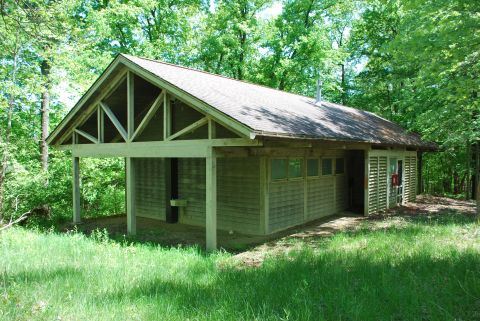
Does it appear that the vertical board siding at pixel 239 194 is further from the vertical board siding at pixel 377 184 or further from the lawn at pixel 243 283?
the vertical board siding at pixel 377 184

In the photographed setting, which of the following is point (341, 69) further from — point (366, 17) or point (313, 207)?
point (313, 207)

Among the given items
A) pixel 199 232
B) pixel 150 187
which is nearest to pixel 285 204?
pixel 199 232

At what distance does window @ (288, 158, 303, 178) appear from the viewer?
10984mm

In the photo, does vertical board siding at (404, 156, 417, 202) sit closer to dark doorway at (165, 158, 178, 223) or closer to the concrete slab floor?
the concrete slab floor

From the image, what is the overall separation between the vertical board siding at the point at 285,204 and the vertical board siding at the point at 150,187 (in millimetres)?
4252

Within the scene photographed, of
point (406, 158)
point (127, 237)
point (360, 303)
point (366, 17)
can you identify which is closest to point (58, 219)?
point (127, 237)

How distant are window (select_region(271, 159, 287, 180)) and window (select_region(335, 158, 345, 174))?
149 inches

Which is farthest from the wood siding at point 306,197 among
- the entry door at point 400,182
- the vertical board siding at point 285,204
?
the entry door at point 400,182

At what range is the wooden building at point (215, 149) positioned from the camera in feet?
26.9

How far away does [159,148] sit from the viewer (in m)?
9.26

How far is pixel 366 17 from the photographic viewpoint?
24.3 metres

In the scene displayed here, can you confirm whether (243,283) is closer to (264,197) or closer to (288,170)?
(264,197)

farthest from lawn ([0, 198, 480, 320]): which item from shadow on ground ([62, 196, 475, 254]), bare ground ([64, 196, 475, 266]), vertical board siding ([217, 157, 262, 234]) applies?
vertical board siding ([217, 157, 262, 234])

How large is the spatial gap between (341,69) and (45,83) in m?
24.8
